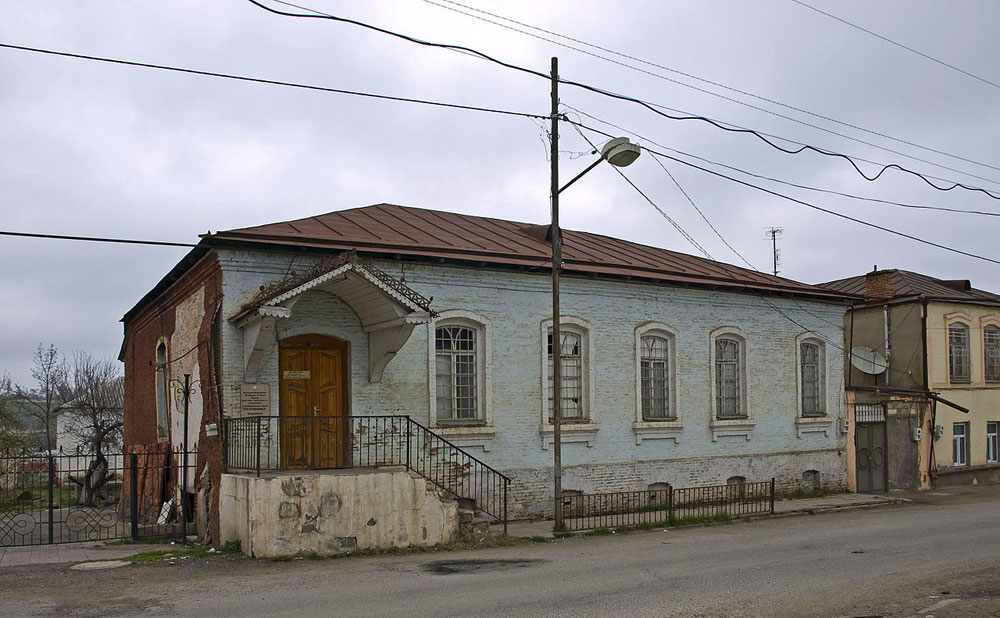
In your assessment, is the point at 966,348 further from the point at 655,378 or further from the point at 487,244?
the point at 487,244

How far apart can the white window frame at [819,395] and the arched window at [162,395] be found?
14695mm

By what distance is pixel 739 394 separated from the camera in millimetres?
21109

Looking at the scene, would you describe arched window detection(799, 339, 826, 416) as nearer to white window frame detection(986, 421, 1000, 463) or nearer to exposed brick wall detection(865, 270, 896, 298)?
exposed brick wall detection(865, 270, 896, 298)

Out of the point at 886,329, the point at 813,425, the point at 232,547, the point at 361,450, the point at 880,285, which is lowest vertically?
the point at 232,547

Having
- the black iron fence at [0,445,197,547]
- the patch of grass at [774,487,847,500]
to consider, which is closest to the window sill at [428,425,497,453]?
the black iron fence at [0,445,197,547]

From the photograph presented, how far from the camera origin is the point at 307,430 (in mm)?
14945

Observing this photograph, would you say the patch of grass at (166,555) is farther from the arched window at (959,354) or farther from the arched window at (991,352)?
the arched window at (991,352)

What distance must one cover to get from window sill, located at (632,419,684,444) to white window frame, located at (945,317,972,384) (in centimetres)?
1131

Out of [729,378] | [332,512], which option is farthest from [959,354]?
[332,512]

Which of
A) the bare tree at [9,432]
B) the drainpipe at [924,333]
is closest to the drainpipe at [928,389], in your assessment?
the drainpipe at [924,333]

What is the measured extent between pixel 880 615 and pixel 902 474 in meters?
16.3

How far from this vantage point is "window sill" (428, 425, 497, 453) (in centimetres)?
1628

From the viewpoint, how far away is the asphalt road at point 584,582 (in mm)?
9070

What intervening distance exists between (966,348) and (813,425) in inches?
310
